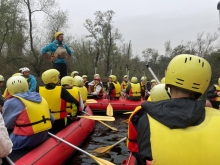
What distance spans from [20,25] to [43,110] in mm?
19506

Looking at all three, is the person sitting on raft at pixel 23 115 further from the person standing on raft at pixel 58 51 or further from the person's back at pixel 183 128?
the person standing on raft at pixel 58 51

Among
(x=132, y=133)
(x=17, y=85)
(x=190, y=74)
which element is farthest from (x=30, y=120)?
(x=190, y=74)

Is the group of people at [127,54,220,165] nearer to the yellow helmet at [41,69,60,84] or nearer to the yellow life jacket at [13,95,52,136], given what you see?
the yellow life jacket at [13,95,52,136]

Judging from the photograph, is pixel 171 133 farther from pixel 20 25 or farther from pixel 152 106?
pixel 20 25

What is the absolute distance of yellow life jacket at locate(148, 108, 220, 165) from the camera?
1.75 meters

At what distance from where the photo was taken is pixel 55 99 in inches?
231

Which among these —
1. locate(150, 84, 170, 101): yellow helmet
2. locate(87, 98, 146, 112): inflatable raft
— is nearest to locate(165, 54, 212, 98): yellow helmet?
locate(150, 84, 170, 101): yellow helmet

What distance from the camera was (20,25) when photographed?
2189 centimetres

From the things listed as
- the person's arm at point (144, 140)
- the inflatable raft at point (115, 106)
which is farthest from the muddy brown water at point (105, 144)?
the person's arm at point (144, 140)

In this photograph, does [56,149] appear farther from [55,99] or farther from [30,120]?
[55,99]

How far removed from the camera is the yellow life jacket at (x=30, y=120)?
4.18 m

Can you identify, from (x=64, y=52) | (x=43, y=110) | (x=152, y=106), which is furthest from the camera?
(x=64, y=52)

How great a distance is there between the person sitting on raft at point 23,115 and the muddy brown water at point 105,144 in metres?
1.75

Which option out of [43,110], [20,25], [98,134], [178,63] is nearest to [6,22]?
[20,25]
